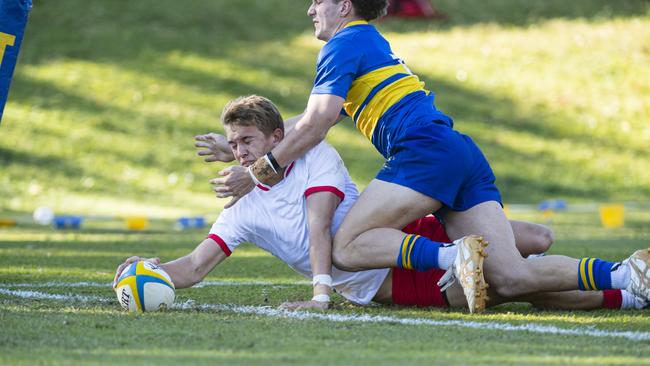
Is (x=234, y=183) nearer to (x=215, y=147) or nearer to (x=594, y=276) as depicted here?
(x=215, y=147)

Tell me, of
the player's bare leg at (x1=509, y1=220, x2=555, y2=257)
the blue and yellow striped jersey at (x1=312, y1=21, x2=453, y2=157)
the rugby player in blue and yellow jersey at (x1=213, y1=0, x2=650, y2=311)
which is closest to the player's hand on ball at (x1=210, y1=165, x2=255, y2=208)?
the rugby player in blue and yellow jersey at (x1=213, y1=0, x2=650, y2=311)

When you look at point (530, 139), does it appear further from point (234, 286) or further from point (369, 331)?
point (369, 331)

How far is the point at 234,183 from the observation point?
17.1 ft

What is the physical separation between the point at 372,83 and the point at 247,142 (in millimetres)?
688

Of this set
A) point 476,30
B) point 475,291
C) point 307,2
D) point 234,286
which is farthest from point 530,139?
point 475,291

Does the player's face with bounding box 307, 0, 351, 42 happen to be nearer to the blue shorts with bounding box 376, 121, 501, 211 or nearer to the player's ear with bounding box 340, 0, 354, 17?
the player's ear with bounding box 340, 0, 354, 17

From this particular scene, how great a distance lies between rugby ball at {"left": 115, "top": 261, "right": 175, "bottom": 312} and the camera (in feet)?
16.5

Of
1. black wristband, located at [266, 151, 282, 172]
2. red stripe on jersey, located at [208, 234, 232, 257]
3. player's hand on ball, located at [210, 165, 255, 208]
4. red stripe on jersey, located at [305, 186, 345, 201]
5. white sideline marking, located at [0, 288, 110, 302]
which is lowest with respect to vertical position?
white sideline marking, located at [0, 288, 110, 302]

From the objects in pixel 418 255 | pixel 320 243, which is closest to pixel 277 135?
pixel 320 243

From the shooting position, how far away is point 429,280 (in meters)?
5.29

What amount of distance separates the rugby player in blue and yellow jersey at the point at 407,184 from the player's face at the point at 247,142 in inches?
7.7

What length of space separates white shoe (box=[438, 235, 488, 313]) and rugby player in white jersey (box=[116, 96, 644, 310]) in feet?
1.16

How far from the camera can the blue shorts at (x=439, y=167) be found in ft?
16.9

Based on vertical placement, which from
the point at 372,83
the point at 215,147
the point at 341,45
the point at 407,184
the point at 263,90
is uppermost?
the point at 263,90
